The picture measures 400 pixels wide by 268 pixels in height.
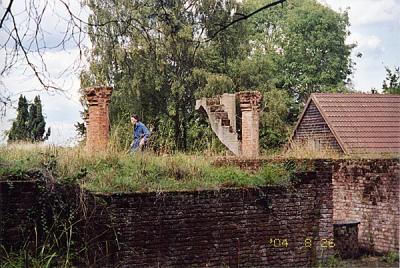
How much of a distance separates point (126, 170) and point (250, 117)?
21.3ft

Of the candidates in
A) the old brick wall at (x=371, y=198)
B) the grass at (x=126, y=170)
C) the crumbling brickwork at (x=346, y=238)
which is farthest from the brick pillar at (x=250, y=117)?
the grass at (x=126, y=170)

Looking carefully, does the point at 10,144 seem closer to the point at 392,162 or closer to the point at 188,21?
the point at 392,162

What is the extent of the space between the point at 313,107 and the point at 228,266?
13.2m

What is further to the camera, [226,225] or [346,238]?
[346,238]

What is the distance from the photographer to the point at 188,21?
75.0ft

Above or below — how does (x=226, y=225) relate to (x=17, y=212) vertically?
below

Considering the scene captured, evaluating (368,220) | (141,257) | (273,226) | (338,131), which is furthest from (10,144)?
(338,131)

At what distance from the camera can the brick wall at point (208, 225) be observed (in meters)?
8.30

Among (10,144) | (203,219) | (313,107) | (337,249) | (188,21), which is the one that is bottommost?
(337,249)

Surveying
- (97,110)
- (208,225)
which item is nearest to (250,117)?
(97,110)

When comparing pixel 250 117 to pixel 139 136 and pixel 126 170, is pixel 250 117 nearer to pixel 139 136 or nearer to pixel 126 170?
pixel 139 136

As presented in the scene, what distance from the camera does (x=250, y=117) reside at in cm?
1566

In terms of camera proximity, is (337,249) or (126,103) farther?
(126,103)

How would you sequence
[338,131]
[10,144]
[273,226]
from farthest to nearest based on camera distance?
[338,131] → [10,144] → [273,226]
